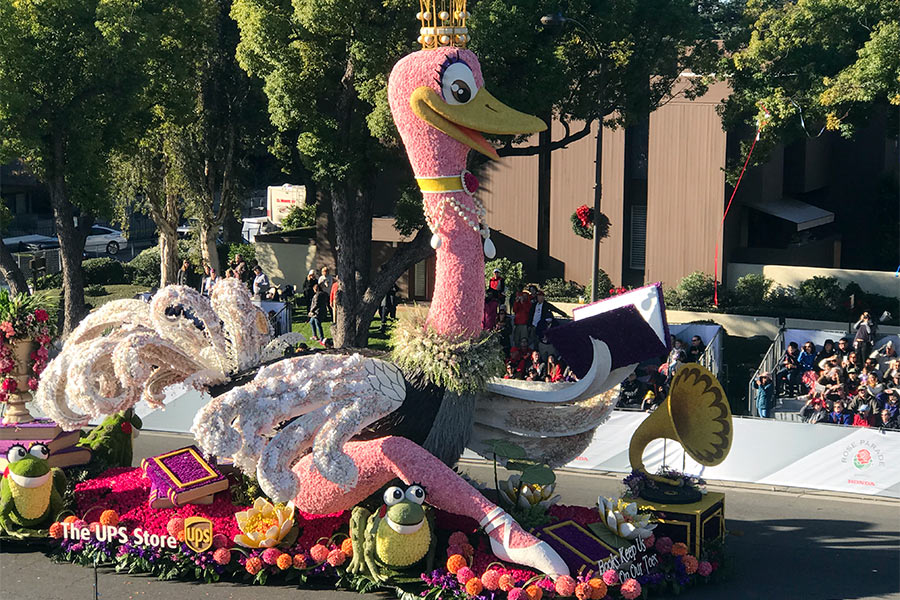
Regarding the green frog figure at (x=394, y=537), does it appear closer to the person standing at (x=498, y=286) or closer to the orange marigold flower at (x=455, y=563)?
the orange marigold flower at (x=455, y=563)

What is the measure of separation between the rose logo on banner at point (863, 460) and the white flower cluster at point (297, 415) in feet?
24.0

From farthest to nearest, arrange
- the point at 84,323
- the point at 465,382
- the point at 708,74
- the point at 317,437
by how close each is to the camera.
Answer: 1. the point at 708,74
2. the point at 84,323
3. the point at 465,382
4. the point at 317,437

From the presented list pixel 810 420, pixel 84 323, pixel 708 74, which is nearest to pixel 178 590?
pixel 84 323

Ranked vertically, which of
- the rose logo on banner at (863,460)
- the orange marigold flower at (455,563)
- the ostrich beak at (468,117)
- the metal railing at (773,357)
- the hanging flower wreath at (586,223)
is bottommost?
the orange marigold flower at (455,563)

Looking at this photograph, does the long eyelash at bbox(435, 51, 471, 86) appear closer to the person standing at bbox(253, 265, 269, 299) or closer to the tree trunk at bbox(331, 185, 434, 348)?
the tree trunk at bbox(331, 185, 434, 348)

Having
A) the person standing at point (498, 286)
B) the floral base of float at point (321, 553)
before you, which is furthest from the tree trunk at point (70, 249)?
the floral base of float at point (321, 553)

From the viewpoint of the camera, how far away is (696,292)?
28516mm

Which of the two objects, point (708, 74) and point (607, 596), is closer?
point (607, 596)

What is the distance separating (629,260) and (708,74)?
22.8ft

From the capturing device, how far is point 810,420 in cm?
1897

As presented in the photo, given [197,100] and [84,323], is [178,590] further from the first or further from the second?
[197,100]

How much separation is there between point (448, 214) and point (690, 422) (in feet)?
12.8

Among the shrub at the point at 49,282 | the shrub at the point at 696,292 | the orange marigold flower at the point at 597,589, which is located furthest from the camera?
the shrub at the point at 49,282

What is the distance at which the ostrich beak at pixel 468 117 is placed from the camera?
45.6 ft
